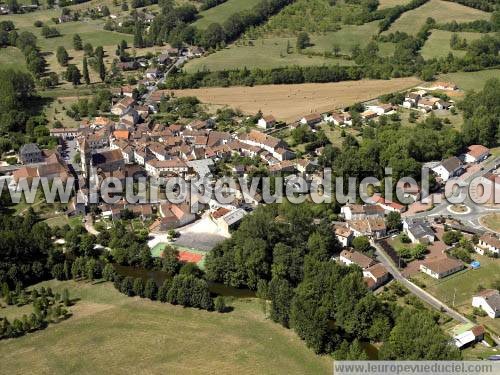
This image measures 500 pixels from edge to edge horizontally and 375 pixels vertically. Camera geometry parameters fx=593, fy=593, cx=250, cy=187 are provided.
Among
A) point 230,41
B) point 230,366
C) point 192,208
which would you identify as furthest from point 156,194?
point 230,41

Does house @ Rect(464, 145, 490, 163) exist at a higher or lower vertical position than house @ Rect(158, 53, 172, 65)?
lower

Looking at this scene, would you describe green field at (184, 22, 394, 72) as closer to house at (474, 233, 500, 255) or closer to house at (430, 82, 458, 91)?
house at (430, 82, 458, 91)

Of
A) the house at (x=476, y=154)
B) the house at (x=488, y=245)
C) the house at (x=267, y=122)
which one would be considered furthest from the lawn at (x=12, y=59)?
the house at (x=488, y=245)

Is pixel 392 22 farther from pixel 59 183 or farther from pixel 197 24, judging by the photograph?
pixel 59 183

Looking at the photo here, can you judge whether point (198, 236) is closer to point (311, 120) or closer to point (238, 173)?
point (238, 173)

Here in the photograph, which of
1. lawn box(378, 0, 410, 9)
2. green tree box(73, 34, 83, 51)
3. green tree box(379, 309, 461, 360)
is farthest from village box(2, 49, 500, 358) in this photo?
lawn box(378, 0, 410, 9)

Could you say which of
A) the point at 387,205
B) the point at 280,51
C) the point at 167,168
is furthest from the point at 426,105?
the point at 167,168
